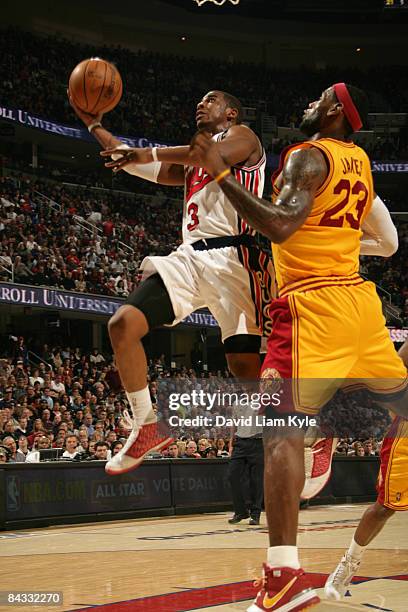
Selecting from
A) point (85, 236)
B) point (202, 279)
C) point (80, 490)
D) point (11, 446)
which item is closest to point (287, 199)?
point (202, 279)

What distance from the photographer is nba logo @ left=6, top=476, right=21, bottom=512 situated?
34.4 feet

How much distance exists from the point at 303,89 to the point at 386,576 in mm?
30187

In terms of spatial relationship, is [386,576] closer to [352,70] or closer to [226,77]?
[226,77]

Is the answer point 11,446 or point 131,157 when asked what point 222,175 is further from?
point 11,446

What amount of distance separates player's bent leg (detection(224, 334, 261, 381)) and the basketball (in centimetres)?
140

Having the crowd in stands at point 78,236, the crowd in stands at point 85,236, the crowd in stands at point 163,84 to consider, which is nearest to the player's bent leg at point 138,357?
the crowd in stands at point 85,236

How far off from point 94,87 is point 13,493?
7.19 m

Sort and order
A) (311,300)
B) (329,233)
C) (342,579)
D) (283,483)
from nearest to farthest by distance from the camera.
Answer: (283,483)
(311,300)
(329,233)
(342,579)

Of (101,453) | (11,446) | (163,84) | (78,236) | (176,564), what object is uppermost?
(163,84)

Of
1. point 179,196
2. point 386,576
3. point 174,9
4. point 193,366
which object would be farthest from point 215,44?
point 386,576

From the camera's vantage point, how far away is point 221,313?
4.50 metres

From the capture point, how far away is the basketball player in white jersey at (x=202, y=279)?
13.8 ft

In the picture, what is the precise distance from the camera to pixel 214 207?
4.67 metres

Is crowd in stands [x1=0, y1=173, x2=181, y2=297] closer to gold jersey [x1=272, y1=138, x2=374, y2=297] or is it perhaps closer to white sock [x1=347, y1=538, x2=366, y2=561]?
white sock [x1=347, y1=538, x2=366, y2=561]
